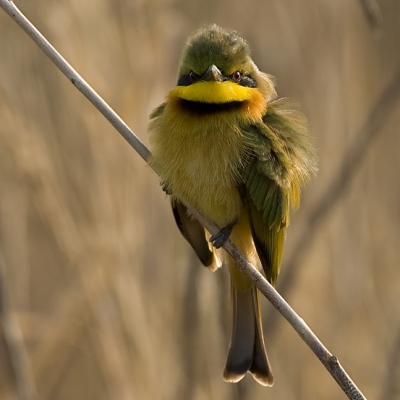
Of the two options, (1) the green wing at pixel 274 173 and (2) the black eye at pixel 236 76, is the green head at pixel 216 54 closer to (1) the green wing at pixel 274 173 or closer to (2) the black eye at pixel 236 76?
(2) the black eye at pixel 236 76

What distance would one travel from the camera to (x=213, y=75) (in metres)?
2.36

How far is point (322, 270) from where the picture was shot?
339 centimetres

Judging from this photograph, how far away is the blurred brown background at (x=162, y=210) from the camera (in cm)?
294

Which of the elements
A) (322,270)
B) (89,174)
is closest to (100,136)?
(89,174)

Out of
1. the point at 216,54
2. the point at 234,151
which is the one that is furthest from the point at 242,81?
the point at 234,151

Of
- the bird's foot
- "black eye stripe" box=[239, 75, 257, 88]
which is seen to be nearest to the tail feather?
the bird's foot

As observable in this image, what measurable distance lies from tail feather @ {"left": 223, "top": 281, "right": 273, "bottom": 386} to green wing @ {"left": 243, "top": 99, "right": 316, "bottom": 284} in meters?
0.20

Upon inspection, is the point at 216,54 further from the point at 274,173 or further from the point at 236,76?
the point at 274,173

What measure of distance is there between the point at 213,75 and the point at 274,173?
38 cm

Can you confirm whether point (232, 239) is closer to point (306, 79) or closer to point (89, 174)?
point (89, 174)

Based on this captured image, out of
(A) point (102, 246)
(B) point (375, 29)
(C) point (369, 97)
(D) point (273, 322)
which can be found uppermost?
(B) point (375, 29)

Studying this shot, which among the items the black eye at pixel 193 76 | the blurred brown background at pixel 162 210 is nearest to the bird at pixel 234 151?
the black eye at pixel 193 76

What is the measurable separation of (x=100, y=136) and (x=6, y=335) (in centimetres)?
89

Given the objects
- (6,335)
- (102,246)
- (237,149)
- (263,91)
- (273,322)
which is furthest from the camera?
(273,322)
